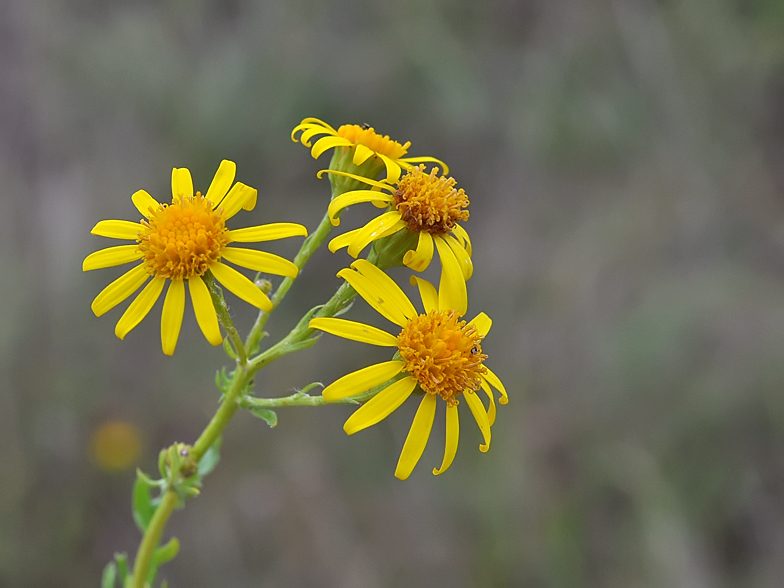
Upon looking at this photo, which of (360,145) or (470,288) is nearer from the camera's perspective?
(360,145)

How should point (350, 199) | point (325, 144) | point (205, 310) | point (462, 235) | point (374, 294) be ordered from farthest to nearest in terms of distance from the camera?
1. point (462, 235)
2. point (325, 144)
3. point (350, 199)
4. point (374, 294)
5. point (205, 310)

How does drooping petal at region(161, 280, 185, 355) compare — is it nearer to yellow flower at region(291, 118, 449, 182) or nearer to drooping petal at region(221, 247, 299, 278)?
drooping petal at region(221, 247, 299, 278)

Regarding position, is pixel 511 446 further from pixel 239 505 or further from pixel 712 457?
pixel 239 505

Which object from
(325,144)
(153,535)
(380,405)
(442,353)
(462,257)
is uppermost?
(325,144)

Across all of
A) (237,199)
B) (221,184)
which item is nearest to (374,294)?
(237,199)

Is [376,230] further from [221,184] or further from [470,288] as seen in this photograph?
[470,288]
